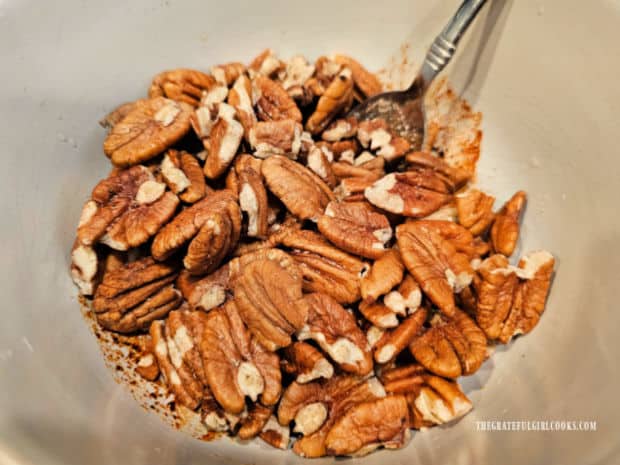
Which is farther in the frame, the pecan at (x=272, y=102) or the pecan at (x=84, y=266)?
the pecan at (x=272, y=102)

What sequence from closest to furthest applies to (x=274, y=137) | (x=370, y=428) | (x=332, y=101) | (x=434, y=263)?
(x=370, y=428)
(x=434, y=263)
(x=274, y=137)
(x=332, y=101)

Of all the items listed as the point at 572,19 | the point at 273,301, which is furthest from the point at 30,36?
the point at 572,19

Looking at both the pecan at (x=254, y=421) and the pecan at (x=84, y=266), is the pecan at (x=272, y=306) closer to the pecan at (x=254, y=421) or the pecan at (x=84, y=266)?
the pecan at (x=254, y=421)

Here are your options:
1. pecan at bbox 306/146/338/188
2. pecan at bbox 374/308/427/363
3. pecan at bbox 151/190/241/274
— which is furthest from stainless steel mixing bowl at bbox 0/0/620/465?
pecan at bbox 306/146/338/188

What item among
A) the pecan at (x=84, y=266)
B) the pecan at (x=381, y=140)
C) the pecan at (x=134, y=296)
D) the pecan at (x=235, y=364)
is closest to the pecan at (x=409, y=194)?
the pecan at (x=381, y=140)

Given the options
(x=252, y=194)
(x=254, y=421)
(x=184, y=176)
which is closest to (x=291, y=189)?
(x=252, y=194)

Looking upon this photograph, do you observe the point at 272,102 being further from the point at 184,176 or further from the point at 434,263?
the point at 434,263
